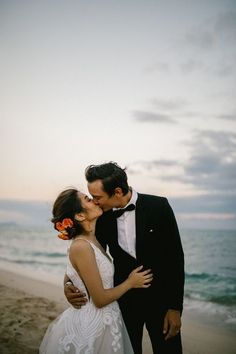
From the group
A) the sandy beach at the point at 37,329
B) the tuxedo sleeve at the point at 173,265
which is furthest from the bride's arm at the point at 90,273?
the sandy beach at the point at 37,329

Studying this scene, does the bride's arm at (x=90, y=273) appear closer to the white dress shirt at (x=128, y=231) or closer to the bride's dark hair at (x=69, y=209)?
the bride's dark hair at (x=69, y=209)

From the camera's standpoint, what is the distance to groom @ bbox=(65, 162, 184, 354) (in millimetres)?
3012

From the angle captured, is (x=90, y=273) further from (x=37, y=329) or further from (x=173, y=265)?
(x=37, y=329)

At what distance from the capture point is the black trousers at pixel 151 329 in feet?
9.91

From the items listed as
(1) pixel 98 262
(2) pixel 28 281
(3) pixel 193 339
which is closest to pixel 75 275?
(1) pixel 98 262

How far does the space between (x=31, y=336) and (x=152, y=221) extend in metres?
3.19

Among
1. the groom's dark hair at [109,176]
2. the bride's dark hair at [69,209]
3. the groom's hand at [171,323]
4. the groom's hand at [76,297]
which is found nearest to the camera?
the groom's hand at [76,297]

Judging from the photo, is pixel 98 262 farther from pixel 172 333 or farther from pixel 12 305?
pixel 12 305

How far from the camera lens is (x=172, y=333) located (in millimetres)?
2990

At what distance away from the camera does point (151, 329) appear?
307 cm

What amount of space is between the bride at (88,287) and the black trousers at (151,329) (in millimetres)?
283

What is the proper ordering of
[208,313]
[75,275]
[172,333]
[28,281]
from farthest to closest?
[28,281] < [208,313] < [172,333] < [75,275]

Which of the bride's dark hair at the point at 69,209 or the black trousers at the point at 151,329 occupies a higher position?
the bride's dark hair at the point at 69,209

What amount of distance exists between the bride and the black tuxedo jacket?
0.14 m
